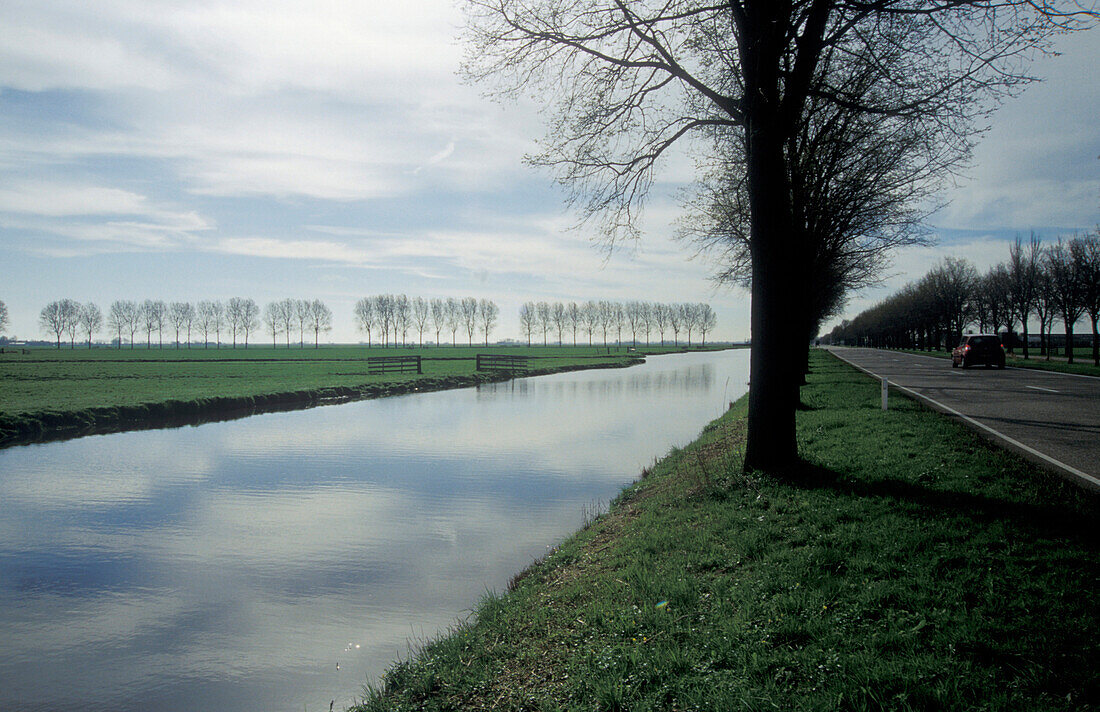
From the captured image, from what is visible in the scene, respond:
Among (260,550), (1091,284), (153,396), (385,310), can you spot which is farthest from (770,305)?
(385,310)

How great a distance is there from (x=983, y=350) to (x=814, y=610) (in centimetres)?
→ 3750

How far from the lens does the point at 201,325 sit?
157 metres

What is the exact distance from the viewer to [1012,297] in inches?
2263

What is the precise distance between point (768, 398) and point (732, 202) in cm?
1410

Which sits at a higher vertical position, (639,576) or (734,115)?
(734,115)

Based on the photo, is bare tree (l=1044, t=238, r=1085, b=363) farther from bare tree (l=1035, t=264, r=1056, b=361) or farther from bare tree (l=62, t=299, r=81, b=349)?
bare tree (l=62, t=299, r=81, b=349)

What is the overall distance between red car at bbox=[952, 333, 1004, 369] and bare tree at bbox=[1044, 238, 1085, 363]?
10.6 metres

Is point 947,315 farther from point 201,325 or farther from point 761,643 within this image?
point 201,325

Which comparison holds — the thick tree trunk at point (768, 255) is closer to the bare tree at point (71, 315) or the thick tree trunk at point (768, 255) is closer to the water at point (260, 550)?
the water at point (260, 550)

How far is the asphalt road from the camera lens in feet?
29.3

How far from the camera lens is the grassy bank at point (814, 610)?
3697 millimetres

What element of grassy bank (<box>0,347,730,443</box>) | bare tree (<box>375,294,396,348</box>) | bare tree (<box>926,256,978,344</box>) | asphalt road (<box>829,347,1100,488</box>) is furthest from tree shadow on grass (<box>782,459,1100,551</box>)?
bare tree (<box>375,294,396,348</box>)

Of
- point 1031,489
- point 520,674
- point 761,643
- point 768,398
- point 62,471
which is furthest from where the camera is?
point 62,471

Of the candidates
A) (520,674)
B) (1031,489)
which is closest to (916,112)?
(1031,489)
